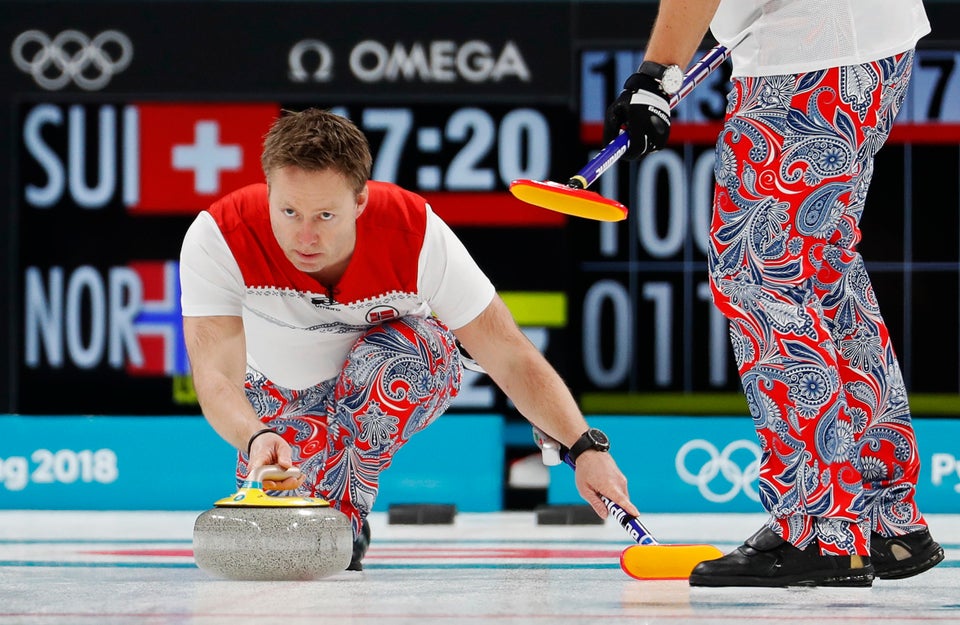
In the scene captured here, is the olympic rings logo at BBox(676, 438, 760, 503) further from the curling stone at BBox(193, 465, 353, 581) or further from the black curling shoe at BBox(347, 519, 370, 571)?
the curling stone at BBox(193, 465, 353, 581)

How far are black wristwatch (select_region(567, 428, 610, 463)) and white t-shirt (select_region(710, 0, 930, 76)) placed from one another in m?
0.68

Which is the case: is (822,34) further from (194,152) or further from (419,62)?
(194,152)

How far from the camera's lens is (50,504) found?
600 cm

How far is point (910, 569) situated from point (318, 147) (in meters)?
1.30

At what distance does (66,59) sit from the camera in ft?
20.0

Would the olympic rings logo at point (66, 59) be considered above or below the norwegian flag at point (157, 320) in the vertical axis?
above

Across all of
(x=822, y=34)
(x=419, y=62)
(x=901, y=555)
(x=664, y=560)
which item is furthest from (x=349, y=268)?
(x=419, y=62)

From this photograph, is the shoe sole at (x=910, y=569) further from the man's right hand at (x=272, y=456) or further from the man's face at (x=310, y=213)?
the man's face at (x=310, y=213)

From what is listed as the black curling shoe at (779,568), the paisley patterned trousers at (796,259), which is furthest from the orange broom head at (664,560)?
the paisley patterned trousers at (796,259)

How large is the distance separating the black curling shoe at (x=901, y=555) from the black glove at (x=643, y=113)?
0.83m

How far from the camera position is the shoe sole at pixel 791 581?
8.60ft

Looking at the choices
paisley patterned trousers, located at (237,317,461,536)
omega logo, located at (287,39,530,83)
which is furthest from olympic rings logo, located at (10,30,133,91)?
paisley patterned trousers, located at (237,317,461,536)

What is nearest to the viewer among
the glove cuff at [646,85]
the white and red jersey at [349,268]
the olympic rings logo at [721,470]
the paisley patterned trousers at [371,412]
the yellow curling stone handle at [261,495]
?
the yellow curling stone handle at [261,495]

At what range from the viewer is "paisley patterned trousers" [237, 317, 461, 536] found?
3.22m
